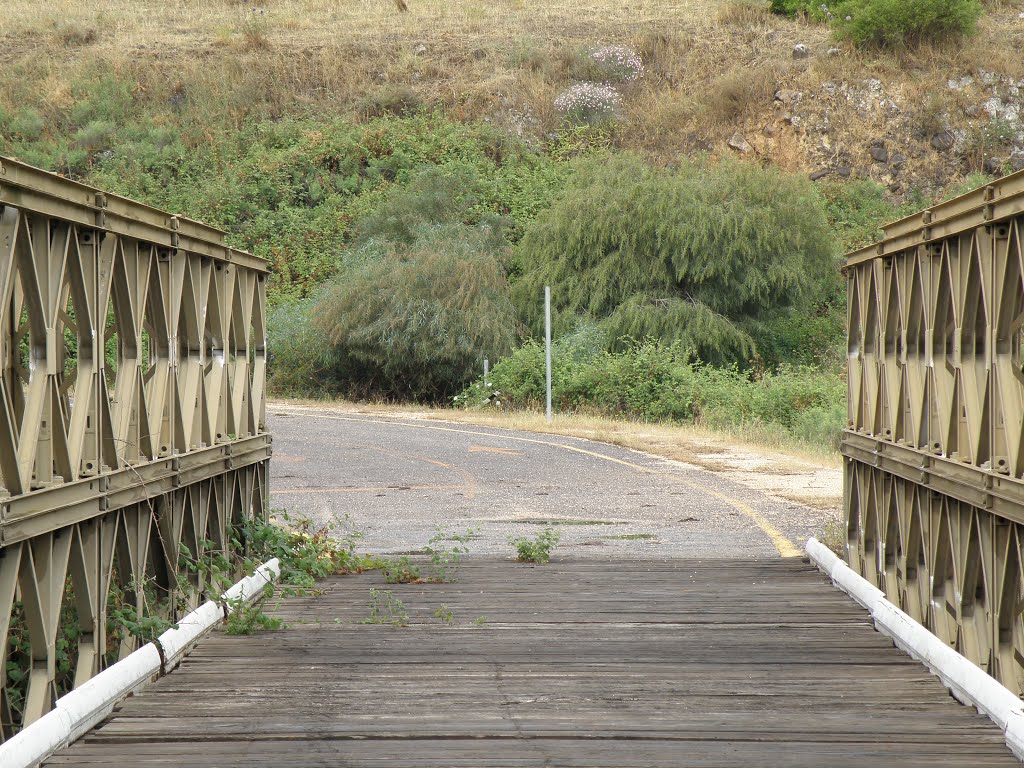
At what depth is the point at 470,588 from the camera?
8.45m

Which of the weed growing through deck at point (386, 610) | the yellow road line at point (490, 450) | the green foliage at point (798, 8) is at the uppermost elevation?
the green foliage at point (798, 8)

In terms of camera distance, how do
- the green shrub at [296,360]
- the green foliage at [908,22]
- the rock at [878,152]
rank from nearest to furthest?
the green shrub at [296,360]
the rock at [878,152]
the green foliage at [908,22]

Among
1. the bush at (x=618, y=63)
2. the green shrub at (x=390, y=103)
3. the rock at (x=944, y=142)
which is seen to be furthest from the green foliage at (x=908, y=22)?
the green shrub at (x=390, y=103)

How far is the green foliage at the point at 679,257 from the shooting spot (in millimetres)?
33375

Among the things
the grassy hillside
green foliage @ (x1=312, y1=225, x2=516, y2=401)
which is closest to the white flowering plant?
the grassy hillside

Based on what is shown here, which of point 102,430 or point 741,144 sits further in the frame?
point 741,144

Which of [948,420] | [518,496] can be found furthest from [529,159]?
[948,420]

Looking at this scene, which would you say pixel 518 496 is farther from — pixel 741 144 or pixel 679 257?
pixel 741 144

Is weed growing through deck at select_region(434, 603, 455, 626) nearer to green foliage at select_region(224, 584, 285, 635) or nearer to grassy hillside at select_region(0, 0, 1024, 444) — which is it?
green foliage at select_region(224, 584, 285, 635)

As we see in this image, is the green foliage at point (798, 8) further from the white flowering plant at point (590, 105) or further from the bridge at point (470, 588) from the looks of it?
the bridge at point (470, 588)

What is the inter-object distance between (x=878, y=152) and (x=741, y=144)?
16.5 ft

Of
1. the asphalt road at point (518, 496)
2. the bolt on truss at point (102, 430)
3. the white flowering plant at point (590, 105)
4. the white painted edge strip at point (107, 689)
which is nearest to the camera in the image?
the white painted edge strip at point (107, 689)

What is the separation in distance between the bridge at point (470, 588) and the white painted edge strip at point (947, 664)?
21 millimetres

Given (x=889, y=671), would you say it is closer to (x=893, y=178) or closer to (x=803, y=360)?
(x=803, y=360)
